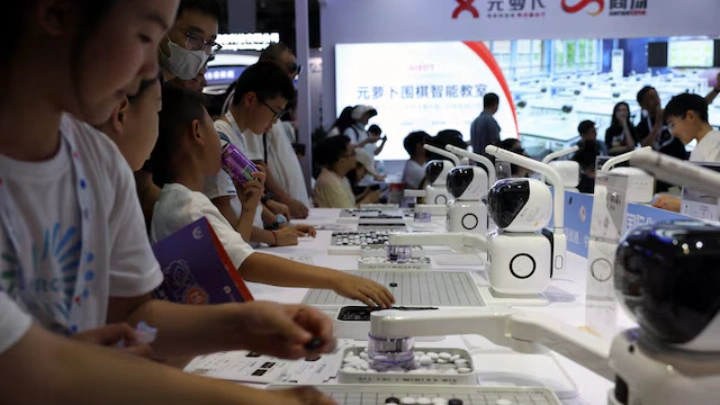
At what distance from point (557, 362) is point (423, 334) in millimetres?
367

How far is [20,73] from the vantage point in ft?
1.73

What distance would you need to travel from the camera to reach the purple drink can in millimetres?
1600

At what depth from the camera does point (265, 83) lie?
82.7 inches

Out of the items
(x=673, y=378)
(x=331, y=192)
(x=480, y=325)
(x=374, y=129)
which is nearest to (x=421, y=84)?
(x=374, y=129)

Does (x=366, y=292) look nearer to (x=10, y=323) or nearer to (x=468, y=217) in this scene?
(x=10, y=323)

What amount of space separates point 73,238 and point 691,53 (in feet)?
21.8

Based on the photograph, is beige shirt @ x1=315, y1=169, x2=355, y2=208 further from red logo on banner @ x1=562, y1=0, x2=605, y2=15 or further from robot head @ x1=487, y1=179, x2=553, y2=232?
red logo on banner @ x1=562, y1=0, x2=605, y2=15

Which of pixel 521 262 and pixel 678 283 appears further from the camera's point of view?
pixel 521 262

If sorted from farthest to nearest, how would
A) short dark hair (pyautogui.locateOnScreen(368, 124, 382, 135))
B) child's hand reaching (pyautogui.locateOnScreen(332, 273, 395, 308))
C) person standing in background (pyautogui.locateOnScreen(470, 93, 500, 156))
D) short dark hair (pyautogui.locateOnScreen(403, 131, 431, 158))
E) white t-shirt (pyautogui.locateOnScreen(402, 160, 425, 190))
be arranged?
1. short dark hair (pyautogui.locateOnScreen(368, 124, 382, 135))
2. person standing in background (pyautogui.locateOnScreen(470, 93, 500, 156))
3. short dark hair (pyautogui.locateOnScreen(403, 131, 431, 158))
4. white t-shirt (pyautogui.locateOnScreen(402, 160, 425, 190))
5. child's hand reaching (pyautogui.locateOnScreen(332, 273, 395, 308))

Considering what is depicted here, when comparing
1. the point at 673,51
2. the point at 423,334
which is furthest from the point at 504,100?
the point at 423,334

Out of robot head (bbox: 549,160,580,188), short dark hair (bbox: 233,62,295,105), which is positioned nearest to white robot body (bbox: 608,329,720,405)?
robot head (bbox: 549,160,580,188)

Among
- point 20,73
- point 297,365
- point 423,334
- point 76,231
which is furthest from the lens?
point 297,365

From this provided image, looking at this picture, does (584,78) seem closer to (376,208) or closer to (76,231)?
(376,208)

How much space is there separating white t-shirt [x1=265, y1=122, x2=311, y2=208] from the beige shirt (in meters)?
0.57
